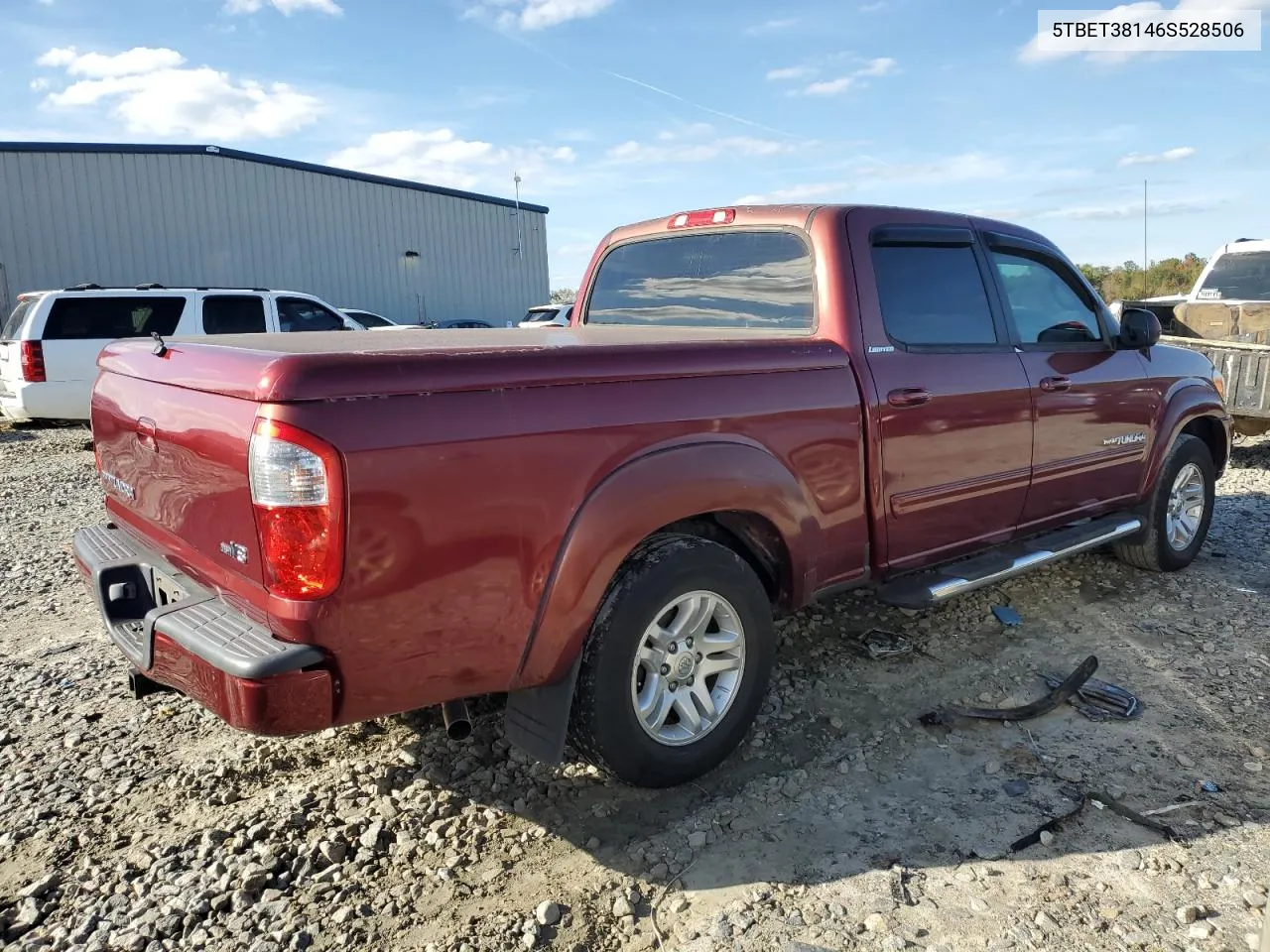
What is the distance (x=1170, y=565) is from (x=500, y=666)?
14.6 feet

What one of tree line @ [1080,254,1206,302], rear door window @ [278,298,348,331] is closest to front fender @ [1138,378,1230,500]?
rear door window @ [278,298,348,331]

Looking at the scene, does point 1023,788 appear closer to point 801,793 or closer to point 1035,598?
point 801,793

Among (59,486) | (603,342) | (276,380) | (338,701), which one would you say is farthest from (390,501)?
(59,486)

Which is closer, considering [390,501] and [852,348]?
[390,501]

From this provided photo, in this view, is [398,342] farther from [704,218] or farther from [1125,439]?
[1125,439]

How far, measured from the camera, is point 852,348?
3348 mm

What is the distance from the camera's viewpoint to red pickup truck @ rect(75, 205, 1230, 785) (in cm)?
217

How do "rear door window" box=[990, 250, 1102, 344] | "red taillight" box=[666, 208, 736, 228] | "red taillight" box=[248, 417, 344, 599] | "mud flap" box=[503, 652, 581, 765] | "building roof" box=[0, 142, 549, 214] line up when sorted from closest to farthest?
"red taillight" box=[248, 417, 344, 599]
"mud flap" box=[503, 652, 581, 765]
"red taillight" box=[666, 208, 736, 228]
"rear door window" box=[990, 250, 1102, 344]
"building roof" box=[0, 142, 549, 214]

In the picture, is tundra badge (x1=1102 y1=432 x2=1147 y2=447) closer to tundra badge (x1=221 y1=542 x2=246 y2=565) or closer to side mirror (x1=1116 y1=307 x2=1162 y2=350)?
side mirror (x1=1116 y1=307 x2=1162 y2=350)

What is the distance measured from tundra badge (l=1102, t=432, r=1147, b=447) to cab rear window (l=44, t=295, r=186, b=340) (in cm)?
985

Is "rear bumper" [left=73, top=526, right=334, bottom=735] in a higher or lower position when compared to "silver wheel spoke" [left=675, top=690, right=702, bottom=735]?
higher

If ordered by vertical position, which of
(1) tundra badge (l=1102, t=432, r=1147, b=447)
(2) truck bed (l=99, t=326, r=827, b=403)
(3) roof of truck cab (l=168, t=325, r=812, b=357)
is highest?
(3) roof of truck cab (l=168, t=325, r=812, b=357)

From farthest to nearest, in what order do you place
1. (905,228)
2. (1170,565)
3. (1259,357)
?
(1259,357) < (1170,565) < (905,228)

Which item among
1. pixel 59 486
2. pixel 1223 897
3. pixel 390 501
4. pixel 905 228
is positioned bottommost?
Answer: pixel 1223 897
